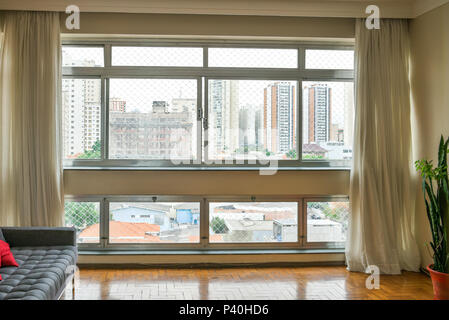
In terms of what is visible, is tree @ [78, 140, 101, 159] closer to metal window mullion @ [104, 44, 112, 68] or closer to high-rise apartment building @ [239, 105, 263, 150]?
metal window mullion @ [104, 44, 112, 68]

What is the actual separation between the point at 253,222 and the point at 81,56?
2.59 metres

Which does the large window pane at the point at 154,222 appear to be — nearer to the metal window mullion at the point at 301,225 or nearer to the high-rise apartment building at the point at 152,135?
the high-rise apartment building at the point at 152,135

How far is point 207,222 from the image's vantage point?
179 inches

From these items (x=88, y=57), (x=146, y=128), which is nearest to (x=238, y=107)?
(x=146, y=128)

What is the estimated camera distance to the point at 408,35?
14.7 ft

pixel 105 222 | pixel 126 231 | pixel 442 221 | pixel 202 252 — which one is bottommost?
pixel 202 252

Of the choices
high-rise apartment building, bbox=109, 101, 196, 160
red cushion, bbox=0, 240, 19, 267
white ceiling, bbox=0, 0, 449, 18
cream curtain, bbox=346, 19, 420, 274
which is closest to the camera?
red cushion, bbox=0, 240, 19, 267

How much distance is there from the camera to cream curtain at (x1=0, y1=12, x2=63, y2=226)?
4172mm

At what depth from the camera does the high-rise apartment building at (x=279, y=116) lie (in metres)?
4.67

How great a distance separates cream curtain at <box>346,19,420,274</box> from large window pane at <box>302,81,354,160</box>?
0.34 m

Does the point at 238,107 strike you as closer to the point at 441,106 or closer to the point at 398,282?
the point at 441,106

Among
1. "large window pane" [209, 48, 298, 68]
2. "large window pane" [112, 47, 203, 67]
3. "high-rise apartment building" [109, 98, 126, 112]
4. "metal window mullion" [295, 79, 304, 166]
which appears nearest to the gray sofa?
"high-rise apartment building" [109, 98, 126, 112]

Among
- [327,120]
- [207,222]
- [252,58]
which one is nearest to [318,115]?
[327,120]

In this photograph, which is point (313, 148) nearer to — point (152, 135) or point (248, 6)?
point (248, 6)
